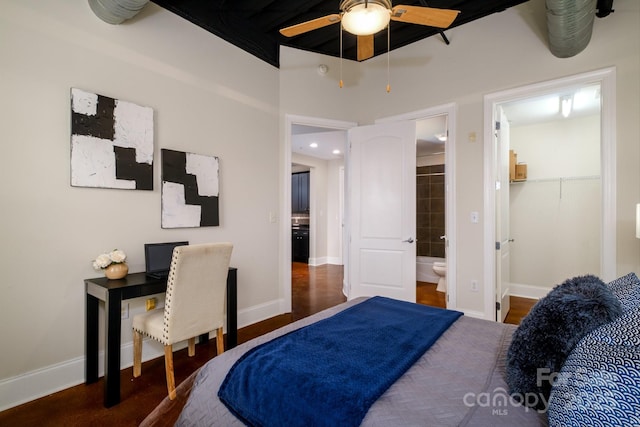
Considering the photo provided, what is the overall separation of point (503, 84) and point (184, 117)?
3.11 metres

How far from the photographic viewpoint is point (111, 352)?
1.99m

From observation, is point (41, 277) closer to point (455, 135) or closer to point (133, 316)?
point (133, 316)

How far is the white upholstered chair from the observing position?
6.81 feet

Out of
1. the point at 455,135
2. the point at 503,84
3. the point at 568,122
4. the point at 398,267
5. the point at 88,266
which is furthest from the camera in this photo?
the point at 568,122

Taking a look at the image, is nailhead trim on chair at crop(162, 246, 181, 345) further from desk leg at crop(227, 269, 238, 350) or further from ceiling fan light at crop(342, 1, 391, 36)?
ceiling fan light at crop(342, 1, 391, 36)

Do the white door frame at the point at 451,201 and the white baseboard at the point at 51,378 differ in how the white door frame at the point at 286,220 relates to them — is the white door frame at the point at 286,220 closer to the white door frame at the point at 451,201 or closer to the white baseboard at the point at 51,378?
the white baseboard at the point at 51,378

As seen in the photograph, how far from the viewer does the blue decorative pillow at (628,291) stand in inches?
44.8

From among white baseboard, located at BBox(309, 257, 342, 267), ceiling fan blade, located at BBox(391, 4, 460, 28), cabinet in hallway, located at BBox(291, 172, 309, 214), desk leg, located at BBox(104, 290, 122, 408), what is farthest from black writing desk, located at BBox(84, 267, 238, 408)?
cabinet in hallway, located at BBox(291, 172, 309, 214)

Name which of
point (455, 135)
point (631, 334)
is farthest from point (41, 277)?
point (455, 135)

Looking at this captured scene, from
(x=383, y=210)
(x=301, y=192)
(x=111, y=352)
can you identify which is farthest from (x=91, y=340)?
(x=301, y=192)

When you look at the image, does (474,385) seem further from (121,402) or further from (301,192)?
(301,192)

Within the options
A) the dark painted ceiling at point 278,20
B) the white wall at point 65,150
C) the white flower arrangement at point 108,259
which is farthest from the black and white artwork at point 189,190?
the dark painted ceiling at point 278,20

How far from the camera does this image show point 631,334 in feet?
2.57

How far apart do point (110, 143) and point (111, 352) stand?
1.51 metres
